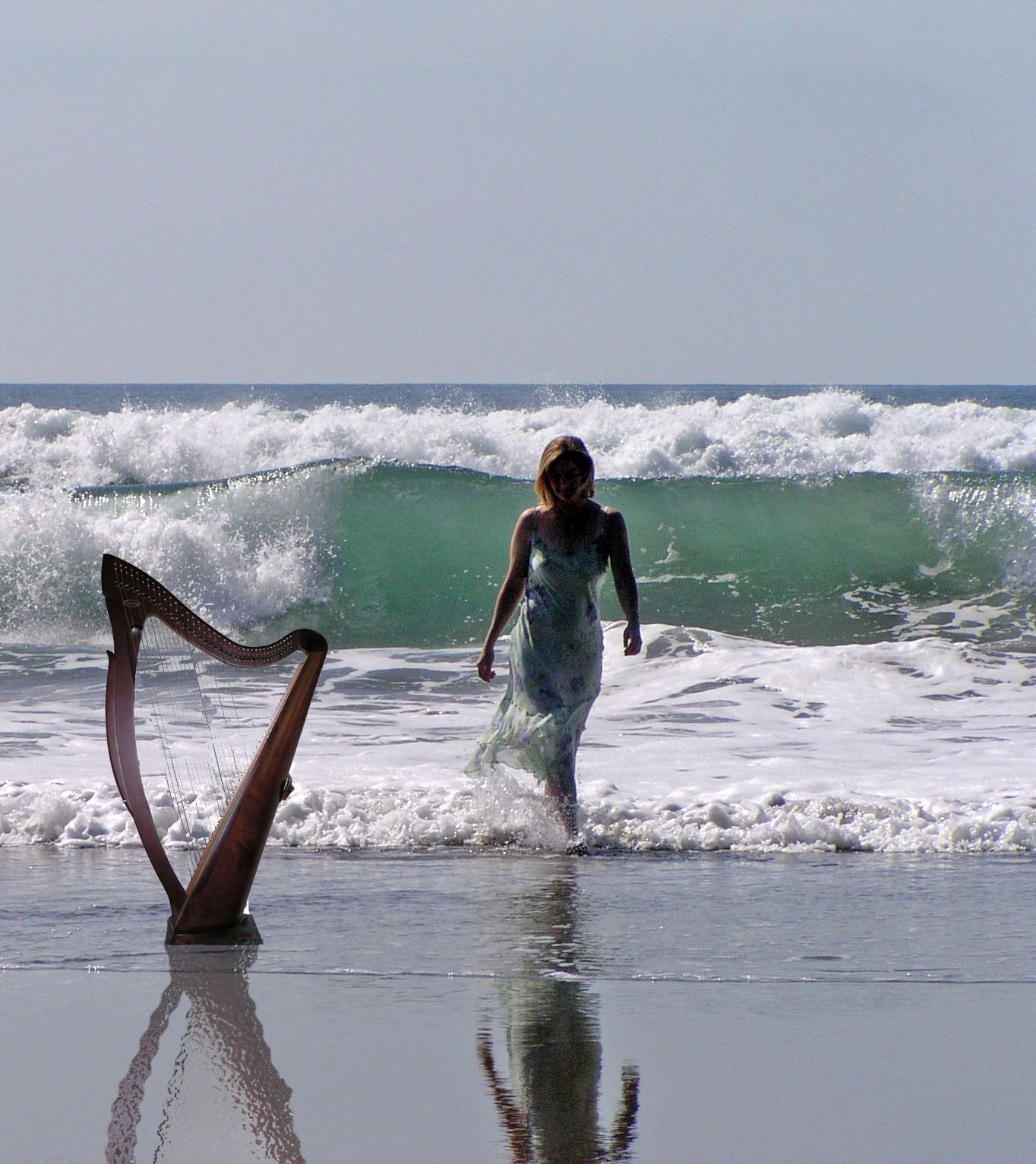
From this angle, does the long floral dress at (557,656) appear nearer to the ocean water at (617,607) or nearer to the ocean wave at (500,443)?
the ocean water at (617,607)

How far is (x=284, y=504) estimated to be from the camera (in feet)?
49.4

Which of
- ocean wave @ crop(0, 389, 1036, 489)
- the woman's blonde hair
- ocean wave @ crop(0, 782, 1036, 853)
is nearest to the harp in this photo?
ocean wave @ crop(0, 782, 1036, 853)

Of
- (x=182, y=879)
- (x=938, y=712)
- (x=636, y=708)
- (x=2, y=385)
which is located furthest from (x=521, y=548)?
(x=2, y=385)

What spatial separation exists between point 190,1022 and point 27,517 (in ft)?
41.1

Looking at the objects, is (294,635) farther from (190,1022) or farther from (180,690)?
(180,690)

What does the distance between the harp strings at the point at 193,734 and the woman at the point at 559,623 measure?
1.04 metres

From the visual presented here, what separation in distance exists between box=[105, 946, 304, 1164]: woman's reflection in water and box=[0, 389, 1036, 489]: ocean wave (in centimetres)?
1645

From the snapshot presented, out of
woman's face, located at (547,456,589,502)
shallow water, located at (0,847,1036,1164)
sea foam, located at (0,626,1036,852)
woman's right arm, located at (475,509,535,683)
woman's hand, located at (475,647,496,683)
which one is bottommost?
sea foam, located at (0,626,1036,852)

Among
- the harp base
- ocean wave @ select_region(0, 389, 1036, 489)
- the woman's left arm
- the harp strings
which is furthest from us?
ocean wave @ select_region(0, 389, 1036, 489)

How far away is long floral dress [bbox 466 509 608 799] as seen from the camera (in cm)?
512

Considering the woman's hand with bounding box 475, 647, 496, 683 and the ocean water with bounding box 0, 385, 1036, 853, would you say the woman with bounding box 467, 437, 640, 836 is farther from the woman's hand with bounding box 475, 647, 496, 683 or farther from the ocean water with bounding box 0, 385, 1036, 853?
the ocean water with bounding box 0, 385, 1036, 853

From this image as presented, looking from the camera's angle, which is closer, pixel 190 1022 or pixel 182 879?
pixel 190 1022

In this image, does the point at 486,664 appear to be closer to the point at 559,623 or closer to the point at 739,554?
the point at 559,623

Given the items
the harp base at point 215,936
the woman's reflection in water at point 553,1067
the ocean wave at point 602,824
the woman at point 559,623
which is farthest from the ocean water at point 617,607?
the woman's reflection in water at point 553,1067
